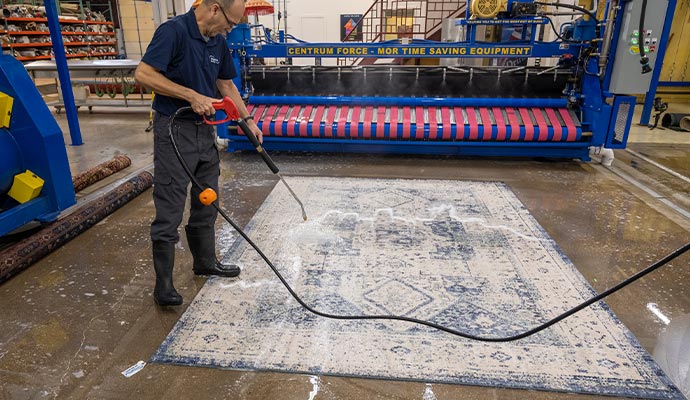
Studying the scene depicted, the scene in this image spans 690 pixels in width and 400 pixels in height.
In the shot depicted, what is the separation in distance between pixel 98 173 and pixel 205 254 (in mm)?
2493

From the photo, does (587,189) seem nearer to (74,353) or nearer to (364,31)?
(74,353)

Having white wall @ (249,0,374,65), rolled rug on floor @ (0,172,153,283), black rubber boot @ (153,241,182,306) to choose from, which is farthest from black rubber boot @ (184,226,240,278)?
white wall @ (249,0,374,65)

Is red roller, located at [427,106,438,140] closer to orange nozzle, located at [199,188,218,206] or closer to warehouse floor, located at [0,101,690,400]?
warehouse floor, located at [0,101,690,400]

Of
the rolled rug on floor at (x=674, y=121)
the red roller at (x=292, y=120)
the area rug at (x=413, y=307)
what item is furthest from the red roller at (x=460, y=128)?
the rolled rug on floor at (x=674, y=121)

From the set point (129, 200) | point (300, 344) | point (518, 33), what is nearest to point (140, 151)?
point (129, 200)

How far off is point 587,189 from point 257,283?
3399 millimetres

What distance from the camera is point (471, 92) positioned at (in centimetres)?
546

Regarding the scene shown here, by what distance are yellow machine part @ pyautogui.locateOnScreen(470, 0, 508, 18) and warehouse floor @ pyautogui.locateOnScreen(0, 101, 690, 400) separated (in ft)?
5.38

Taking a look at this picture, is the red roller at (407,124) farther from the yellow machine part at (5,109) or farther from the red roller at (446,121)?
Answer: the yellow machine part at (5,109)

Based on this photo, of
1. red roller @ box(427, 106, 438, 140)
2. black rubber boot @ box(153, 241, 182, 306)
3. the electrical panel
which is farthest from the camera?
red roller @ box(427, 106, 438, 140)

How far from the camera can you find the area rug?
6.48ft

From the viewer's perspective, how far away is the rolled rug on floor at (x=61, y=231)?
8.82 ft

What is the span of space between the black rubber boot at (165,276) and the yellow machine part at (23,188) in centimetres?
129

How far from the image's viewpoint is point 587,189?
14.3ft
